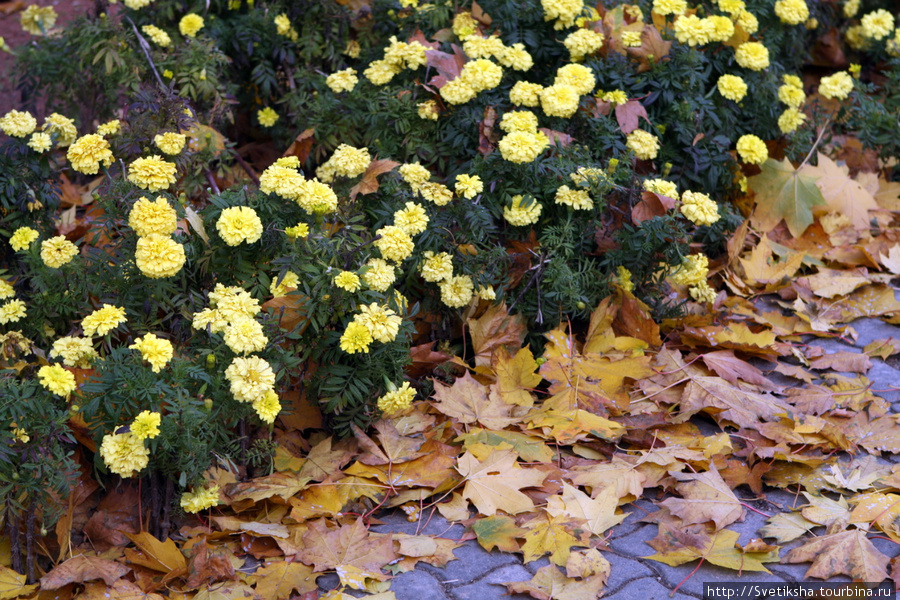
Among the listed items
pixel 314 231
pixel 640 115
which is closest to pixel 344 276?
pixel 314 231

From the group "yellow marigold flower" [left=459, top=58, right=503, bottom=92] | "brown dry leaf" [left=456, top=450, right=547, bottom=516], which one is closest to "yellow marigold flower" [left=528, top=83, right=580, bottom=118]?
"yellow marigold flower" [left=459, top=58, right=503, bottom=92]

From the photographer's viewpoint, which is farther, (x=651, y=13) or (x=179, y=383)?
(x=651, y=13)

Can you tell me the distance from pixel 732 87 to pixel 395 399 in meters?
2.12

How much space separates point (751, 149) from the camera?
137 inches

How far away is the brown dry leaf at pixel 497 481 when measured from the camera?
7.29 feet

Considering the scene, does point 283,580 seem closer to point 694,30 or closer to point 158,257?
point 158,257

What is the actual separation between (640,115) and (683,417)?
136 centimetres

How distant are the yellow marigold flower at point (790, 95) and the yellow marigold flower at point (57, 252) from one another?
10.3 feet

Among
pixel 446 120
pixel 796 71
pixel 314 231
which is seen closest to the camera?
pixel 314 231

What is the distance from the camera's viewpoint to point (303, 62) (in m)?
3.85

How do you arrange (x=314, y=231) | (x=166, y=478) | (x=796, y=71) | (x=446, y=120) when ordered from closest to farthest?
(x=166, y=478)
(x=314, y=231)
(x=446, y=120)
(x=796, y=71)

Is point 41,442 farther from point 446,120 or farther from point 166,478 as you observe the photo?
point 446,120

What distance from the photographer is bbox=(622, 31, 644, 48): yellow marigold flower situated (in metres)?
3.36

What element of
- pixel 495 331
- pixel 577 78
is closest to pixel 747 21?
pixel 577 78
